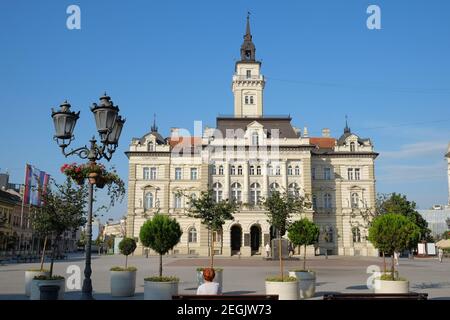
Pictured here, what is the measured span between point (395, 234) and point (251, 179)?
43333mm

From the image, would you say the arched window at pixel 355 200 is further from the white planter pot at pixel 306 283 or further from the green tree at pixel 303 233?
the white planter pot at pixel 306 283

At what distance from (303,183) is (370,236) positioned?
42.5 meters

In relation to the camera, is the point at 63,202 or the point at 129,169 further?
the point at 129,169

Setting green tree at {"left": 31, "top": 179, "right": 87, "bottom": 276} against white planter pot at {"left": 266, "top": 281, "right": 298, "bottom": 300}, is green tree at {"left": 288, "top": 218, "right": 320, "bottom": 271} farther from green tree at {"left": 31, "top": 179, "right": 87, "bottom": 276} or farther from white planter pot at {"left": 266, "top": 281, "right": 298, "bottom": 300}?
green tree at {"left": 31, "top": 179, "right": 87, "bottom": 276}

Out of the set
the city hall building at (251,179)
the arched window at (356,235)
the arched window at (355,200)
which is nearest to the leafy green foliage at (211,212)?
the city hall building at (251,179)

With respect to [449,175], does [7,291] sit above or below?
below

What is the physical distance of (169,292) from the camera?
12.9 metres

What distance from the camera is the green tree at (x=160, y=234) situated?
50.4ft

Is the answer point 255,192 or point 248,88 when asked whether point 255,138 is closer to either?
point 255,192

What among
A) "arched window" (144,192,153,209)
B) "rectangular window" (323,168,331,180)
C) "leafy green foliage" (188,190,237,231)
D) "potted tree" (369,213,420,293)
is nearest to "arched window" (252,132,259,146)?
"rectangular window" (323,168,331,180)

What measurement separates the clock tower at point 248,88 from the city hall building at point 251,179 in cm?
325

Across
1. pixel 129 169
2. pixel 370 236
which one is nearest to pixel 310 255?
pixel 129 169

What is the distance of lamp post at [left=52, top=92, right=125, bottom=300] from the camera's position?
10.9m
